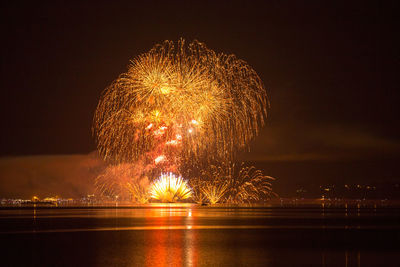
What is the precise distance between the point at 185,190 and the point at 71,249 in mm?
51989

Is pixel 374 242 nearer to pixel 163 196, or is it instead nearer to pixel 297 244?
pixel 297 244

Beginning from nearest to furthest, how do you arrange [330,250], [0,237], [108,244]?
[330,250], [108,244], [0,237]

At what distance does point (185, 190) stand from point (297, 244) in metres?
50.2

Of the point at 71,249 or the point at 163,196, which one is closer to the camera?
the point at 71,249

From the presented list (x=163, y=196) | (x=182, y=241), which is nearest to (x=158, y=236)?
(x=182, y=241)

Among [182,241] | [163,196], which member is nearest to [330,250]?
[182,241]

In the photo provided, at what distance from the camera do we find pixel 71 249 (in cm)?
2136

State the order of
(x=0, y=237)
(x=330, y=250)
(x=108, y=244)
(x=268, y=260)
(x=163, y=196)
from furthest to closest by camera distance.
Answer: (x=163, y=196) → (x=0, y=237) → (x=108, y=244) → (x=330, y=250) → (x=268, y=260)

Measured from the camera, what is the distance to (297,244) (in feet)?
77.0

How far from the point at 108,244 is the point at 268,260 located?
8585mm

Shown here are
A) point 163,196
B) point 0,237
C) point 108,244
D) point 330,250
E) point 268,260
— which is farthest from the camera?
point 163,196

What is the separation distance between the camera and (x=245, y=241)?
81.0 ft

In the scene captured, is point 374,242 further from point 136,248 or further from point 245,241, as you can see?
point 136,248

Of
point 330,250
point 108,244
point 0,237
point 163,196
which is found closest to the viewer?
point 330,250
